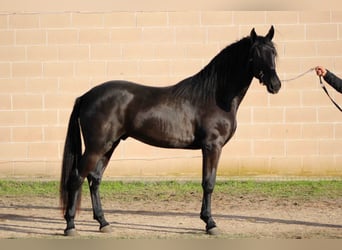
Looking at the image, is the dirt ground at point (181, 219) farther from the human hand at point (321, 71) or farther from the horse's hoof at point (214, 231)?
the human hand at point (321, 71)

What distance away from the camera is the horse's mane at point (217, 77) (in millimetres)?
6863

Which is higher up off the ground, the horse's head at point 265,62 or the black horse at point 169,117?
the horse's head at point 265,62

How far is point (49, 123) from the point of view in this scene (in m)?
10.2

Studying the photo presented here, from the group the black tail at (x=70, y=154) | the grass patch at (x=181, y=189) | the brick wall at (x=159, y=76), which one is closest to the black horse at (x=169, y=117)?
the black tail at (x=70, y=154)

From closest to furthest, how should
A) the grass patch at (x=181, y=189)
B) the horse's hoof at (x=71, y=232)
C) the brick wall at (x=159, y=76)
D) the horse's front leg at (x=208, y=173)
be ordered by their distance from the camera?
the horse's hoof at (x=71, y=232) → the horse's front leg at (x=208, y=173) → the grass patch at (x=181, y=189) → the brick wall at (x=159, y=76)

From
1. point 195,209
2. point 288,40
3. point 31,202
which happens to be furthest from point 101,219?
point 288,40

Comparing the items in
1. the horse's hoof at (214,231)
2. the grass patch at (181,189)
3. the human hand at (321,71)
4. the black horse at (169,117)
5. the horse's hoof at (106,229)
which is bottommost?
the grass patch at (181,189)

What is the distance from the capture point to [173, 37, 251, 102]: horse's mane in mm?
6863

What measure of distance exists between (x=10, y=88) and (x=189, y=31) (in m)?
2.90

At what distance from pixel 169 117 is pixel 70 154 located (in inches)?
42.8

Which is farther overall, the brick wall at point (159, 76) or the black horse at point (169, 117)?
the brick wall at point (159, 76)

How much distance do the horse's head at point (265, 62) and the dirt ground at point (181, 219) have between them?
59.8 inches

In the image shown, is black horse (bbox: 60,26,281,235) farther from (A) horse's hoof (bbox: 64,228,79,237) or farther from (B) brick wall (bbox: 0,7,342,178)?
(B) brick wall (bbox: 0,7,342,178)

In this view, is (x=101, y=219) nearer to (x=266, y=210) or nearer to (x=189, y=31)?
(x=266, y=210)
